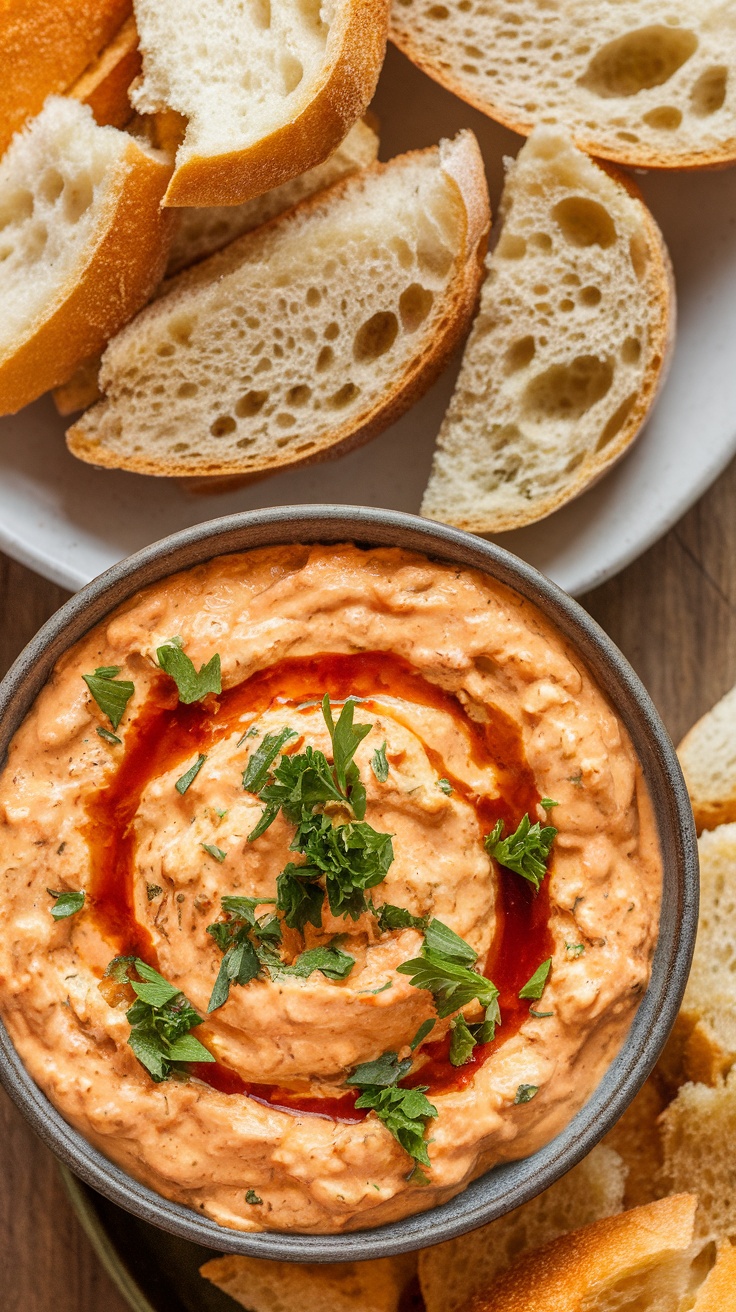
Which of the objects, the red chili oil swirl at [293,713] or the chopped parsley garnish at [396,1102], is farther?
the red chili oil swirl at [293,713]

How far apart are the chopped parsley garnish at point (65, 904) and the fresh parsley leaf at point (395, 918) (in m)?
0.47

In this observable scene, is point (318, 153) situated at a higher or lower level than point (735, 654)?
higher

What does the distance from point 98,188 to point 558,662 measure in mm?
1255

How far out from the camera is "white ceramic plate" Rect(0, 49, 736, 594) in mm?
2689

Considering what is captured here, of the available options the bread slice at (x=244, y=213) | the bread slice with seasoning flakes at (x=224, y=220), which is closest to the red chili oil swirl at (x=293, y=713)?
the bread slice with seasoning flakes at (x=224, y=220)

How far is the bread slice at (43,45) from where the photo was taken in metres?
2.43

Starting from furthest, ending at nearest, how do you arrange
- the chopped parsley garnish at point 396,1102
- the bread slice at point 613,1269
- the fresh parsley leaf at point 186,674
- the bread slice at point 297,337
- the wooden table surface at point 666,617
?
Result: the wooden table surface at point 666,617 → the bread slice at point 297,337 → the bread slice at point 613,1269 → the fresh parsley leaf at point 186,674 → the chopped parsley garnish at point 396,1102

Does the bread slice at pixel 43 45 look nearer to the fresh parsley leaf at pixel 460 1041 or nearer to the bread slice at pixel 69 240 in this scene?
the bread slice at pixel 69 240

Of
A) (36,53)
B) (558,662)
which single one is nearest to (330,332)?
(36,53)

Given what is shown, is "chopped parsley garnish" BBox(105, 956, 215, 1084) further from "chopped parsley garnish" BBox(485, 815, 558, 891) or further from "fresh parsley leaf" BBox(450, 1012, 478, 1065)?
"chopped parsley garnish" BBox(485, 815, 558, 891)

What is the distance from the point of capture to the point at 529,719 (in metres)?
2.13

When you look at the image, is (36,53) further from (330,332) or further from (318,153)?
(330,332)

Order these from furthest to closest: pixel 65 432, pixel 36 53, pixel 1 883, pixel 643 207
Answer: pixel 65 432, pixel 643 207, pixel 36 53, pixel 1 883

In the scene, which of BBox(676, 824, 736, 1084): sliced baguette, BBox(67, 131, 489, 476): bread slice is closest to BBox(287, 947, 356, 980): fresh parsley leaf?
BBox(676, 824, 736, 1084): sliced baguette
